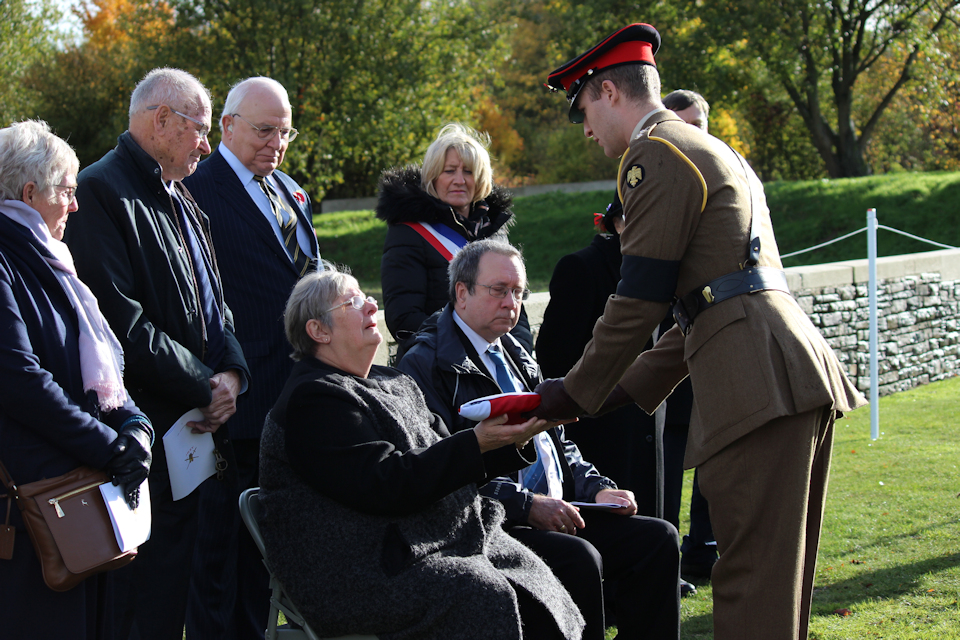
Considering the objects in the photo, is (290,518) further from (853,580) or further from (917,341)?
(917,341)

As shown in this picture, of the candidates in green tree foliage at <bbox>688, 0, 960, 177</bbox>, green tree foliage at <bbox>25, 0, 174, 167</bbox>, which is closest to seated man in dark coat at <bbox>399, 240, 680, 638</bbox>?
green tree foliage at <bbox>25, 0, 174, 167</bbox>

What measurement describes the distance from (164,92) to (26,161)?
67cm

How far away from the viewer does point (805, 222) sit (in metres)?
17.9

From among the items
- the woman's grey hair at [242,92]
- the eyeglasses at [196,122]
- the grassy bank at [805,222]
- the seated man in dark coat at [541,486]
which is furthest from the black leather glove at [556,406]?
the grassy bank at [805,222]

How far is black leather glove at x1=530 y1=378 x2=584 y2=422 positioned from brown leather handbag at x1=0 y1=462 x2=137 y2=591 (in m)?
1.27

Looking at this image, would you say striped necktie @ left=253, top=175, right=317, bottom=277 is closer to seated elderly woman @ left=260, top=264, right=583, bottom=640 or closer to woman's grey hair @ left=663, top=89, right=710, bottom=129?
seated elderly woman @ left=260, top=264, right=583, bottom=640

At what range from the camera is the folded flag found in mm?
2699

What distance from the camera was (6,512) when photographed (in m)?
2.40

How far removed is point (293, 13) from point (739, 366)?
21.0 metres

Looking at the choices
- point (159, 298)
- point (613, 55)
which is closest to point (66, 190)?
point (159, 298)

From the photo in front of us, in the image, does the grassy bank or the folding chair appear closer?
the folding chair

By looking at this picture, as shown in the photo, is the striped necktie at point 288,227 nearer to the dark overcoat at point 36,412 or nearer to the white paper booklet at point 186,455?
the white paper booklet at point 186,455

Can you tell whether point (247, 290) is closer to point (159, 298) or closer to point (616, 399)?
point (159, 298)

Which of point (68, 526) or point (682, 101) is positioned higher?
point (682, 101)
